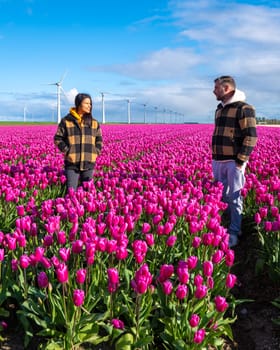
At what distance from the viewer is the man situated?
6.05 metres

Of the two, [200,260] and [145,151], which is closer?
[200,260]

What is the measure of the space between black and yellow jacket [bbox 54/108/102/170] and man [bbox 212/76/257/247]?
2178 mm

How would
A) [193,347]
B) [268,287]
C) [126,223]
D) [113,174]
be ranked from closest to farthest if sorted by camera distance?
[193,347], [126,223], [268,287], [113,174]

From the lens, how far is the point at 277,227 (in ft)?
14.6

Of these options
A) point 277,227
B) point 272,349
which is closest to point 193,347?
point 272,349

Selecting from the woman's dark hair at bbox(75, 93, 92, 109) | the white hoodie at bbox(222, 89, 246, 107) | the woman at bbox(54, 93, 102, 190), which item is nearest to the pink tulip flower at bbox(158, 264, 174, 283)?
the white hoodie at bbox(222, 89, 246, 107)

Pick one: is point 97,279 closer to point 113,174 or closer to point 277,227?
point 277,227

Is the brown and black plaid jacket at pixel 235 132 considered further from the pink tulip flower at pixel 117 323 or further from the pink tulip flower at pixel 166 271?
the pink tulip flower at pixel 117 323

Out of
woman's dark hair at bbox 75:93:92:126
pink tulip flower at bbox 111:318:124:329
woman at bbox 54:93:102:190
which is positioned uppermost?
woman's dark hair at bbox 75:93:92:126

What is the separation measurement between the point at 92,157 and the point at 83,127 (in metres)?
0.56

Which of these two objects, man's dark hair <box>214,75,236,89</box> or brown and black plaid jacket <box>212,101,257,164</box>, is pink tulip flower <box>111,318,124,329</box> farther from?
man's dark hair <box>214,75,236,89</box>

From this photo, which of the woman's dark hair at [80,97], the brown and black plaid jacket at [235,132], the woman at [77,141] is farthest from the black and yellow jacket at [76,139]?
the brown and black plaid jacket at [235,132]

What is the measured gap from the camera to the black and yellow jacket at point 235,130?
6031mm

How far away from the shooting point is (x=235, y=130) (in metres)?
6.26
